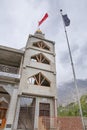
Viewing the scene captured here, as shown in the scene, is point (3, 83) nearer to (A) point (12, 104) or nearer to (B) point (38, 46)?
(A) point (12, 104)

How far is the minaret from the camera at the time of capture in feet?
48.5

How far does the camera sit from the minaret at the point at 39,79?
582 inches

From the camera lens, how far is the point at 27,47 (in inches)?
730

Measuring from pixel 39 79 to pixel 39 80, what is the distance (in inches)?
5.2

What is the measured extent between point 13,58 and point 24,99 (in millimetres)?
6372

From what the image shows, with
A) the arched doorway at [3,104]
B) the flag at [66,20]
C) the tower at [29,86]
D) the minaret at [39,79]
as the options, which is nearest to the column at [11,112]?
the tower at [29,86]

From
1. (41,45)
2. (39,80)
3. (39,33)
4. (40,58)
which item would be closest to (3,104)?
(39,80)

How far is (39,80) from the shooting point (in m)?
16.5

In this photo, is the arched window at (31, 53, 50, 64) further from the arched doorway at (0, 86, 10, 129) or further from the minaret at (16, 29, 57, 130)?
the arched doorway at (0, 86, 10, 129)

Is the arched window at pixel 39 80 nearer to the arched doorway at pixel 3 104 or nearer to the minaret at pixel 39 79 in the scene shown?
the minaret at pixel 39 79

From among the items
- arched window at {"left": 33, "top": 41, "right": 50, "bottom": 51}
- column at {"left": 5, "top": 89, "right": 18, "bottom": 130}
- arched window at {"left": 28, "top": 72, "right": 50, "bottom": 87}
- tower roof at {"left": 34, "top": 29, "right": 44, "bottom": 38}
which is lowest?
column at {"left": 5, "top": 89, "right": 18, "bottom": 130}

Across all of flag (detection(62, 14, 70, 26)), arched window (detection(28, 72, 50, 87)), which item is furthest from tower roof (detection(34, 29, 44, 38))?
flag (detection(62, 14, 70, 26))

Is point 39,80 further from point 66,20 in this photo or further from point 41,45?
point 66,20

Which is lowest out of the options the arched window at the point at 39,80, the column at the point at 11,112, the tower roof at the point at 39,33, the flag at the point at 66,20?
the column at the point at 11,112
